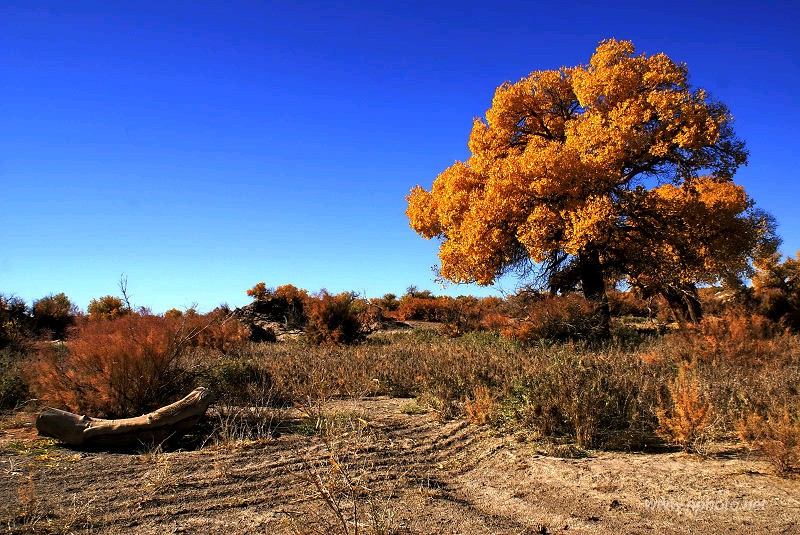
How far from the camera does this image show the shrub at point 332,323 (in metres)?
15.2

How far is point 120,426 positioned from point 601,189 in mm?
13340

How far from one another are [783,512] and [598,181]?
12.2 m

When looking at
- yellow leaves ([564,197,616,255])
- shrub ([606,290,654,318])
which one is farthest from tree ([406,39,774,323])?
shrub ([606,290,654,318])

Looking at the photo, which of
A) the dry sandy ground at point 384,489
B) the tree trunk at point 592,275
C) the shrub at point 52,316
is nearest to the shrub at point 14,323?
the shrub at point 52,316

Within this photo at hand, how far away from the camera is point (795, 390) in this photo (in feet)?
21.5

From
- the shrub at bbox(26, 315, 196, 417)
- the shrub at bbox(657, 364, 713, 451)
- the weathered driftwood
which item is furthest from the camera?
the shrub at bbox(26, 315, 196, 417)

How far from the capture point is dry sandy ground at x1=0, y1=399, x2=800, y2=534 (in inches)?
147

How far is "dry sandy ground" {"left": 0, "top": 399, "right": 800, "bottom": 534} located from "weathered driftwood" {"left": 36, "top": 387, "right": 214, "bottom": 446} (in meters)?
0.21

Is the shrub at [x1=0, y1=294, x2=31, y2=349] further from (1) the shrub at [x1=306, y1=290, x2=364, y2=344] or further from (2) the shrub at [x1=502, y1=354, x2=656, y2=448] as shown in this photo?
(2) the shrub at [x1=502, y1=354, x2=656, y2=448]

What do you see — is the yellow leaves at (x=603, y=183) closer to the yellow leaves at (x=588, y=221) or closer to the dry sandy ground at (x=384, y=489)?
the yellow leaves at (x=588, y=221)

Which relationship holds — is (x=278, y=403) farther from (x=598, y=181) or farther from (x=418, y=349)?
(x=598, y=181)

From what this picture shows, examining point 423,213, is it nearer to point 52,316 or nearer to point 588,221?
point 588,221

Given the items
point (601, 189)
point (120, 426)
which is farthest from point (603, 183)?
point (120, 426)

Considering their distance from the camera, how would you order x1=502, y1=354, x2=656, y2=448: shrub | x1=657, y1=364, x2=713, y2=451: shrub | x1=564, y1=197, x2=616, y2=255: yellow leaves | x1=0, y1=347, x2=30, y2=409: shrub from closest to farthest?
x1=657, y1=364, x2=713, y2=451: shrub
x1=502, y1=354, x2=656, y2=448: shrub
x1=0, y1=347, x2=30, y2=409: shrub
x1=564, y1=197, x2=616, y2=255: yellow leaves
